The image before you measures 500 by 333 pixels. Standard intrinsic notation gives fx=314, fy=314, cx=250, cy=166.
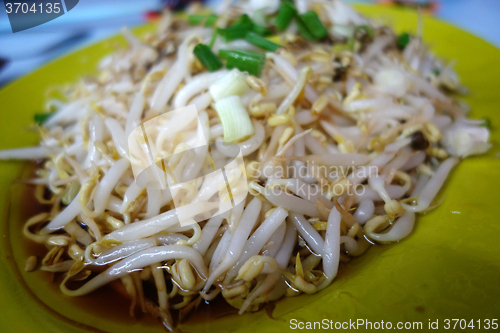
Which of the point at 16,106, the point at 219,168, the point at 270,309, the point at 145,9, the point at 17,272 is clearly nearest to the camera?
the point at 270,309

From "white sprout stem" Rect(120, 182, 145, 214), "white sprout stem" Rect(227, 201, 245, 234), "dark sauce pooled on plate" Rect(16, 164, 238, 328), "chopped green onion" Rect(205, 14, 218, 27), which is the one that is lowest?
"dark sauce pooled on plate" Rect(16, 164, 238, 328)

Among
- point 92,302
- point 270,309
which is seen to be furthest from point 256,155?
point 92,302

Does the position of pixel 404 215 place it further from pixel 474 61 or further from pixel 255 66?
pixel 474 61

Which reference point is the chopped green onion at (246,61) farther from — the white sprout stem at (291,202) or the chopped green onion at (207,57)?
the white sprout stem at (291,202)

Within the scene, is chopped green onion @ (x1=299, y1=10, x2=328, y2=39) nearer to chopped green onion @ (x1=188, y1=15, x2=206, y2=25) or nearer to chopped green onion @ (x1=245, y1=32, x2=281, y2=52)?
chopped green onion @ (x1=245, y1=32, x2=281, y2=52)

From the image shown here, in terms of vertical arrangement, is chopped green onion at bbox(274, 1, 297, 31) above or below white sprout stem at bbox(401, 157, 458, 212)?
above

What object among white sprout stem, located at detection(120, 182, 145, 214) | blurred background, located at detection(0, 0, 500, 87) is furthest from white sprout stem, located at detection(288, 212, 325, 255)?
blurred background, located at detection(0, 0, 500, 87)
